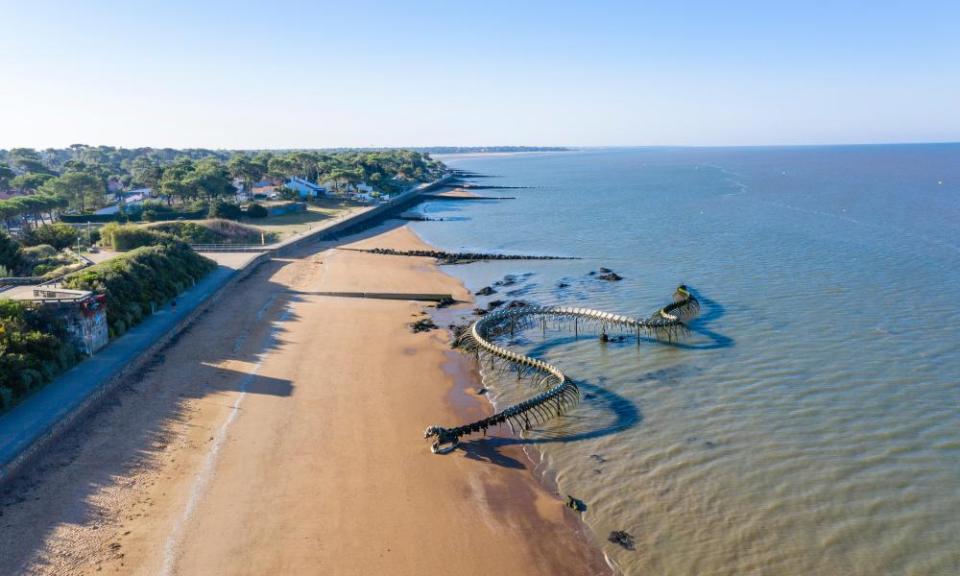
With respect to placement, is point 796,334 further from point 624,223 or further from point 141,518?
point 624,223

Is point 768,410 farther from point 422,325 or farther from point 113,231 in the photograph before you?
point 113,231

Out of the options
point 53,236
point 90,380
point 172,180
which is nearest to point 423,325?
point 90,380

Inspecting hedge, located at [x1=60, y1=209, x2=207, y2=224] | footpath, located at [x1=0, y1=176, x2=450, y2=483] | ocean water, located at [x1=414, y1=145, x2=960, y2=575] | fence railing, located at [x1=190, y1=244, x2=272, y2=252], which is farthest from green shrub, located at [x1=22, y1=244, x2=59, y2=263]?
ocean water, located at [x1=414, y1=145, x2=960, y2=575]

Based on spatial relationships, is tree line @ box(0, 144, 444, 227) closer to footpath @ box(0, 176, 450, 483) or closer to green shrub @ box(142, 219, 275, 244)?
green shrub @ box(142, 219, 275, 244)

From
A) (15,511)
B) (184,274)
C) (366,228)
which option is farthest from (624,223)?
(15,511)

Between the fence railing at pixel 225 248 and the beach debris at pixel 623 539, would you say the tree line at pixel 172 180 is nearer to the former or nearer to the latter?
Result: the fence railing at pixel 225 248

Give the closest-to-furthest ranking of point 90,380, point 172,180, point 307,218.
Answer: point 90,380 < point 172,180 < point 307,218
